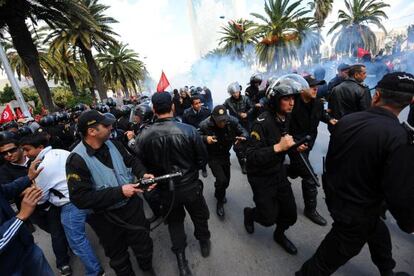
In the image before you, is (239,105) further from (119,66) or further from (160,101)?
(119,66)

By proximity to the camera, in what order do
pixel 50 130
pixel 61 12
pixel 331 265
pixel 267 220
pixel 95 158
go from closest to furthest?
pixel 331 265, pixel 95 158, pixel 267 220, pixel 50 130, pixel 61 12

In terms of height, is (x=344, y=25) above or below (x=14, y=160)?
above

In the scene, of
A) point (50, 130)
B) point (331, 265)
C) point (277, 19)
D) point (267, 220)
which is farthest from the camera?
point (277, 19)

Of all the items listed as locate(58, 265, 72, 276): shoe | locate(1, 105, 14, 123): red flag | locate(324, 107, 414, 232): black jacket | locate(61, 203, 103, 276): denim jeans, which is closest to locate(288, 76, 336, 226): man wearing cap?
locate(324, 107, 414, 232): black jacket

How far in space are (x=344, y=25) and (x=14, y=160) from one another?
113 feet

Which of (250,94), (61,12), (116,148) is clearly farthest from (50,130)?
(61,12)

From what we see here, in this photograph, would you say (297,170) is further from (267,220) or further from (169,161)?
(169,161)

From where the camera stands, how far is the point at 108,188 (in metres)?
2.16

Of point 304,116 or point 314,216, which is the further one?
point 304,116

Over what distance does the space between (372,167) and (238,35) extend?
36.2 m

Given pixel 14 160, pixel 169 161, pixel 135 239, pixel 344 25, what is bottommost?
pixel 135 239

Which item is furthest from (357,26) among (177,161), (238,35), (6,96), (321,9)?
(6,96)

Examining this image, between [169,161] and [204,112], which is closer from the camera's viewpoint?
[169,161]

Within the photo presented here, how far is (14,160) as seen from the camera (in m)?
3.12
